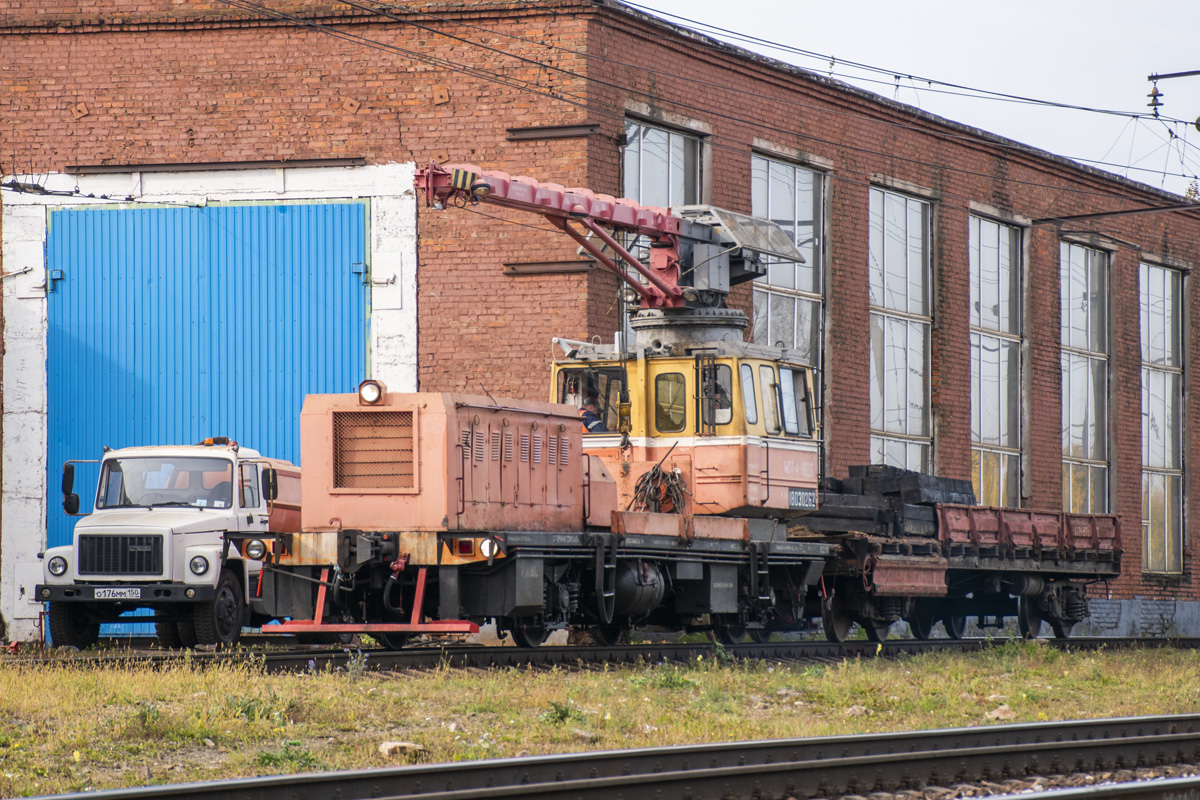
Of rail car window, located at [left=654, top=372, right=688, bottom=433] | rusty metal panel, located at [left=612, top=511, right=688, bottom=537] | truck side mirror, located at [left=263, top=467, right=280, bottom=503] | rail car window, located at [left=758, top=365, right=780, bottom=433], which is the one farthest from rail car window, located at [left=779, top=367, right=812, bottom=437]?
truck side mirror, located at [left=263, top=467, right=280, bottom=503]

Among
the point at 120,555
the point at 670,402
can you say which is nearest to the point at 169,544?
the point at 120,555

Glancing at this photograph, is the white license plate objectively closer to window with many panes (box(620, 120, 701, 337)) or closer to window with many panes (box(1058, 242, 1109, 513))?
window with many panes (box(620, 120, 701, 337))

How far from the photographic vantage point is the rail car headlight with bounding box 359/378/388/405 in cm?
1412

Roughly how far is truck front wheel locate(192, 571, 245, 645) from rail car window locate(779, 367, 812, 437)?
21.4ft

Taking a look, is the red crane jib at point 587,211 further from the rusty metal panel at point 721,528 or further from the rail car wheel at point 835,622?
Answer: the rail car wheel at point 835,622

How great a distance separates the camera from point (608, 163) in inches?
888

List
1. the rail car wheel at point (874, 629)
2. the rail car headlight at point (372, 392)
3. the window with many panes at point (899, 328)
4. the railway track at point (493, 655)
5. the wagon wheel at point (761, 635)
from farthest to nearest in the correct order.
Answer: the window with many panes at point (899, 328), the wagon wheel at point (761, 635), the rail car wheel at point (874, 629), the rail car headlight at point (372, 392), the railway track at point (493, 655)

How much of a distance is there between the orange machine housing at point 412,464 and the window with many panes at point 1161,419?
24.1m

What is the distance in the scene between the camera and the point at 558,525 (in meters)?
15.4

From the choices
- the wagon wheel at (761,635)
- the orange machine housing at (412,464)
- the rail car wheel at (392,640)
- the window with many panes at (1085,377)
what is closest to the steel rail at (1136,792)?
the orange machine housing at (412,464)

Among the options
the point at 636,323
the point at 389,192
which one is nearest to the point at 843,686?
the point at 636,323

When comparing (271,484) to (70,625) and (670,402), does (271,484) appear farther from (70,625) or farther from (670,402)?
(670,402)

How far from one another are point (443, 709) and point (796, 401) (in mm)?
7679

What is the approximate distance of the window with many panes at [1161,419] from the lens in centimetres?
3516
